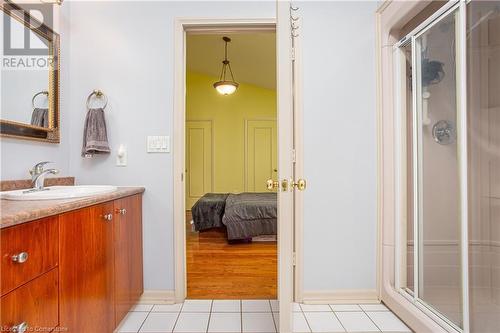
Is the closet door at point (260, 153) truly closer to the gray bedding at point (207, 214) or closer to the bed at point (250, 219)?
the gray bedding at point (207, 214)

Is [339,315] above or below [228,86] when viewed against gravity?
below

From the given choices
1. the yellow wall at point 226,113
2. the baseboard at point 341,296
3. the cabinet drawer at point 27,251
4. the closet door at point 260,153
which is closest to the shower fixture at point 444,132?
the baseboard at point 341,296

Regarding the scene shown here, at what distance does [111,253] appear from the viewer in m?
1.43

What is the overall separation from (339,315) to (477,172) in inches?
48.2

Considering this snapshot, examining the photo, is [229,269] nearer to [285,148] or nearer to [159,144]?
[159,144]

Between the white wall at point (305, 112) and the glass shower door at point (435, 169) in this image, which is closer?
the glass shower door at point (435, 169)

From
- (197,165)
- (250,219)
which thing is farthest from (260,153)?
(250,219)

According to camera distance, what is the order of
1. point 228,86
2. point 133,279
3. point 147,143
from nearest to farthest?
point 133,279
point 147,143
point 228,86

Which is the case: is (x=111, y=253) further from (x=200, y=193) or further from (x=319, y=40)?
(x=200, y=193)

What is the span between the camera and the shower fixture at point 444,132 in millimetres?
1759

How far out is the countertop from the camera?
2.60 ft

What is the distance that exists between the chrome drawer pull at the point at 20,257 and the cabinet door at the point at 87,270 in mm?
194

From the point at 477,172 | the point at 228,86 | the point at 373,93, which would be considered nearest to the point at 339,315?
the point at 477,172

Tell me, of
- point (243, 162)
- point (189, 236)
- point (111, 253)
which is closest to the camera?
point (111, 253)
